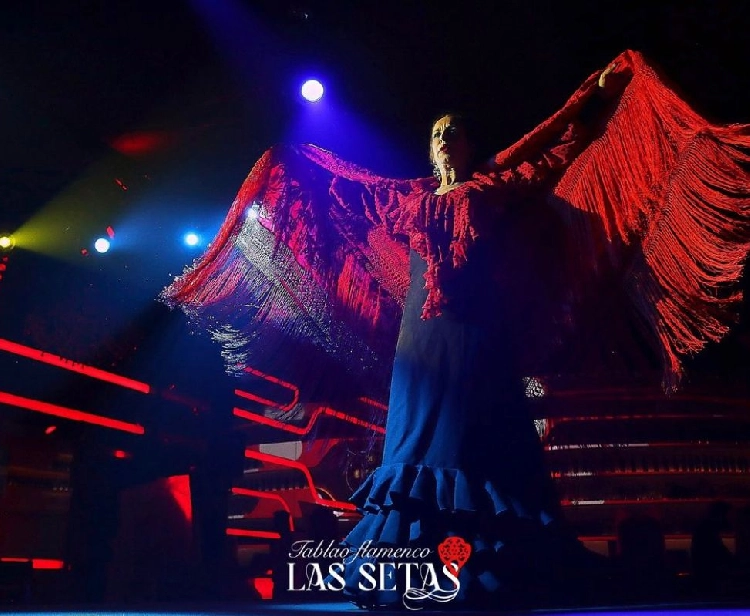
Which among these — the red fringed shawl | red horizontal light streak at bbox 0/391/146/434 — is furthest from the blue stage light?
the red fringed shawl

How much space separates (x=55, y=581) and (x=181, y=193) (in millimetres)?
2309

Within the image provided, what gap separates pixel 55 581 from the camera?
4141 mm

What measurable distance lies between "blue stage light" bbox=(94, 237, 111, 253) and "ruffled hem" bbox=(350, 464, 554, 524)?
2.52m

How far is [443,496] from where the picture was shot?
1.75 m

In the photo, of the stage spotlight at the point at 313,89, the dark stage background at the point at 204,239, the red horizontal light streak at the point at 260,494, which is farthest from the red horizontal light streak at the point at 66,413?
the stage spotlight at the point at 313,89

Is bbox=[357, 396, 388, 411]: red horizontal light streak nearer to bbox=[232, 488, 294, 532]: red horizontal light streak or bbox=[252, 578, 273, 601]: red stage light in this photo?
bbox=[252, 578, 273, 601]: red stage light

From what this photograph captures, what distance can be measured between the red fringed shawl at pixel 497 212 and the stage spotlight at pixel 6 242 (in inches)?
60.8

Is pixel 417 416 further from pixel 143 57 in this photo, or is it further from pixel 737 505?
pixel 737 505

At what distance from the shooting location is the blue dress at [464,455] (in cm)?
173

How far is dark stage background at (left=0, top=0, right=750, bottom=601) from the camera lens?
2.73 meters

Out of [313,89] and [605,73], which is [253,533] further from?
[605,73]

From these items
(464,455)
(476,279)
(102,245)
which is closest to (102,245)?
(102,245)

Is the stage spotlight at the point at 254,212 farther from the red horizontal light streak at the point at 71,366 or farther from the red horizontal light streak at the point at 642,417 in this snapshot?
the red horizontal light streak at the point at 642,417

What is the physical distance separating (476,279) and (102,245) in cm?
244
